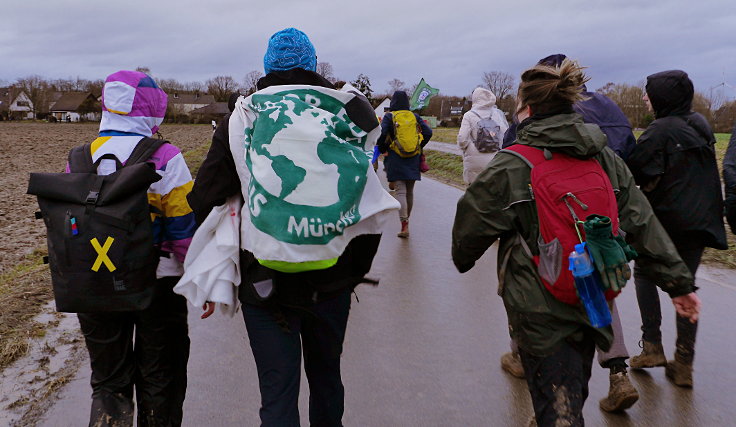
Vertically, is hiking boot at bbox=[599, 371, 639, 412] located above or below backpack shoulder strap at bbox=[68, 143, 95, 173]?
below

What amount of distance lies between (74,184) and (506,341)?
10.7 ft

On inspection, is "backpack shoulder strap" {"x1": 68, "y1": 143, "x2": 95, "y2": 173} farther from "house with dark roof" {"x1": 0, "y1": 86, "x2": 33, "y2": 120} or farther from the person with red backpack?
"house with dark roof" {"x1": 0, "y1": 86, "x2": 33, "y2": 120}

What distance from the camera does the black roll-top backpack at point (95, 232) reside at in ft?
8.17

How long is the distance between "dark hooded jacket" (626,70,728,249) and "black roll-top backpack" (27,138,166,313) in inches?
112

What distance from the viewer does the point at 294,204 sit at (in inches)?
82.0

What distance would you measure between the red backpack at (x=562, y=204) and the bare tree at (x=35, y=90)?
388 ft

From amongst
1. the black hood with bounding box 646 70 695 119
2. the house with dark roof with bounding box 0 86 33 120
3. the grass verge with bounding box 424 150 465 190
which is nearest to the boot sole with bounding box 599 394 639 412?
the black hood with bounding box 646 70 695 119

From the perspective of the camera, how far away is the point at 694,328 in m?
3.68

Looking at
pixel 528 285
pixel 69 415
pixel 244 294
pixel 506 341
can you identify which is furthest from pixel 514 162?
pixel 69 415

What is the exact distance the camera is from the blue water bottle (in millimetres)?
2143

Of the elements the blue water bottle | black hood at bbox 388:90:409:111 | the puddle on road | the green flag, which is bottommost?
the puddle on road

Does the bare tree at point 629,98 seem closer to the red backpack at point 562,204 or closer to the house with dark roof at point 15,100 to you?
the red backpack at point 562,204

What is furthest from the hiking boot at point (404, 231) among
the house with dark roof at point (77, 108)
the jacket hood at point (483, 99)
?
the house with dark roof at point (77, 108)

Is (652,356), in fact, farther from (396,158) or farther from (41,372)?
(396,158)
